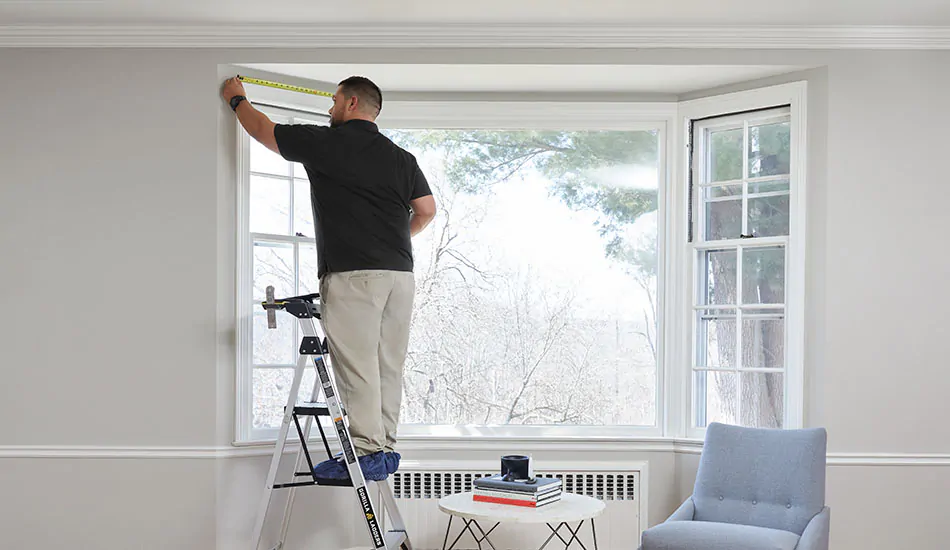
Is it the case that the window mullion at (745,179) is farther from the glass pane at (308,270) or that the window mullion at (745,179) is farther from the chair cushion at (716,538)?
the glass pane at (308,270)

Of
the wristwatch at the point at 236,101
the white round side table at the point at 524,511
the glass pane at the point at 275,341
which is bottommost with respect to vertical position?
the white round side table at the point at 524,511

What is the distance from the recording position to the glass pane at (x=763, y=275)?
4211 millimetres

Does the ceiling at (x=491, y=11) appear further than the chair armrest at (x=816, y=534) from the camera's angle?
Yes

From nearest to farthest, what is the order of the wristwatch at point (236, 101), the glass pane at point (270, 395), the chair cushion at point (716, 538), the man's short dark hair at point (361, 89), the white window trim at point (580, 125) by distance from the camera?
the chair cushion at point (716, 538), the man's short dark hair at point (361, 89), the wristwatch at point (236, 101), the glass pane at point (270, 395), the white window trim at point (580, 125)

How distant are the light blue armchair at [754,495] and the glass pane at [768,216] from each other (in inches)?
42.6

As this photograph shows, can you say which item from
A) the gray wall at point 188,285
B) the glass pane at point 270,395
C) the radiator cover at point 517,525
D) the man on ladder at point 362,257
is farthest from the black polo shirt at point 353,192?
the radiator cover at point 517,525

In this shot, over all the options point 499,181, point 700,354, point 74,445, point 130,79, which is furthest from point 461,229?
point 74,445

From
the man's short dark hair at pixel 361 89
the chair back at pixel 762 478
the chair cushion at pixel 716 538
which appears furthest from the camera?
the man's short dark hair at pixel 361 89

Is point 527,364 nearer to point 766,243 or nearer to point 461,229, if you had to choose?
point 461,229

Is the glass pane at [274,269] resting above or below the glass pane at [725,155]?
below

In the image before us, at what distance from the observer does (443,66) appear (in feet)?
13.2

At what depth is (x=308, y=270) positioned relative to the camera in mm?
4301

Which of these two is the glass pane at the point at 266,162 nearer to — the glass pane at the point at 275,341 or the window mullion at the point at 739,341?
the glass pane at the point at 275,341

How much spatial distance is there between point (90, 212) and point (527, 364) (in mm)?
2313
